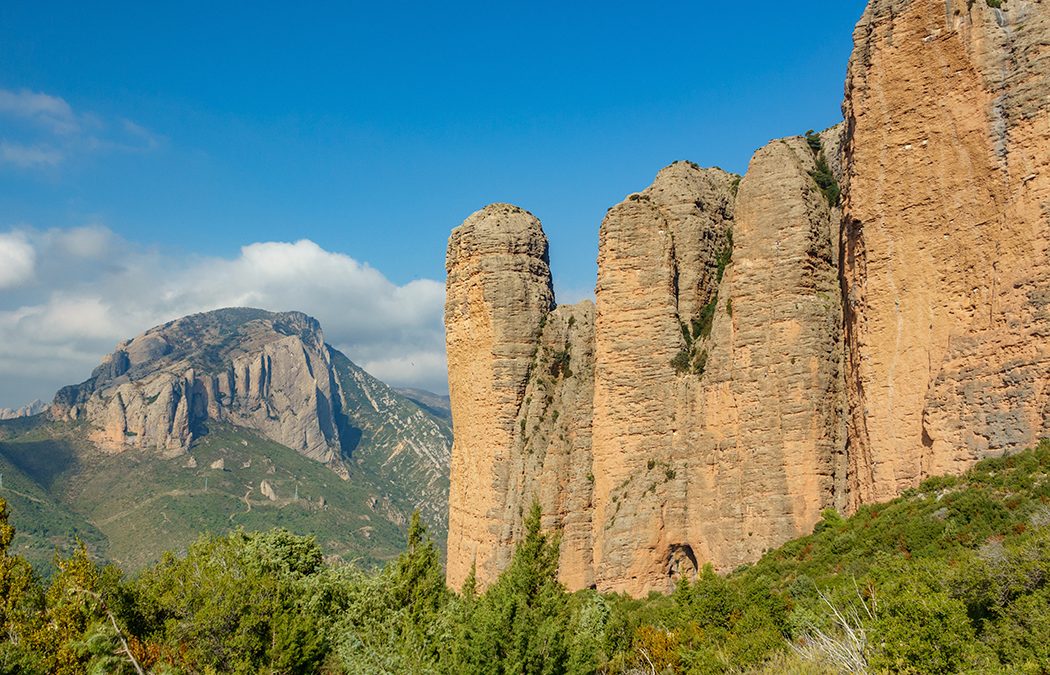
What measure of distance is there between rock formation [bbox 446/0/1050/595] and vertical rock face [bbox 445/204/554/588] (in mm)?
116

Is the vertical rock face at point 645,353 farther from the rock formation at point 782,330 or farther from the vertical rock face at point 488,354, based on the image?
the vertical rock face at point 488,354

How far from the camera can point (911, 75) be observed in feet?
80.4

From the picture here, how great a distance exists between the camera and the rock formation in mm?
22000

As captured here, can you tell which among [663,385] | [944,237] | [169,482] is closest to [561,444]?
[663,385]

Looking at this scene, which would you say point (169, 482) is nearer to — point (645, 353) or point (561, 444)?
point (561, 444)

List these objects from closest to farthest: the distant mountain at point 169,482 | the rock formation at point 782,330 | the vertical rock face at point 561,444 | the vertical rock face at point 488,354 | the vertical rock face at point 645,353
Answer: the rock formation at point 782,330 → the vertical rock face at point 645,353 → the vertical rock face at point 561,444 → the vertical rock face at point 488,354 → the distant mountain at point 169,482

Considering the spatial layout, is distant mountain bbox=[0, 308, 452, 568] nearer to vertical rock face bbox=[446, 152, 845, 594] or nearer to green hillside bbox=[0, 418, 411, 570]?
green hillside bbox=[0, 418, 411, 570]

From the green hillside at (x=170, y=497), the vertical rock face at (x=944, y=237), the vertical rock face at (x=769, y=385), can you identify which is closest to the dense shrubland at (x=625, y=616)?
the vertical rock face at (x=944, y=237)

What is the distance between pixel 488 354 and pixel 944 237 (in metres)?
20.8

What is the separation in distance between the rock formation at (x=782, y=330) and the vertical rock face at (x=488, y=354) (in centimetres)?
12

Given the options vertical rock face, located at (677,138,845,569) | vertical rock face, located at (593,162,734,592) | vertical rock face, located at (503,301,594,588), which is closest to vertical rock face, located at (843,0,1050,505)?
vertical rock face, located at (677,138,845,569)

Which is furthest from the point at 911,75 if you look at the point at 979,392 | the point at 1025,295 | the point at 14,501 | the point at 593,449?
the point at 14,501

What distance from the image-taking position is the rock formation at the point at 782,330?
22.0m

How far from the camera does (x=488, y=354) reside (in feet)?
123
